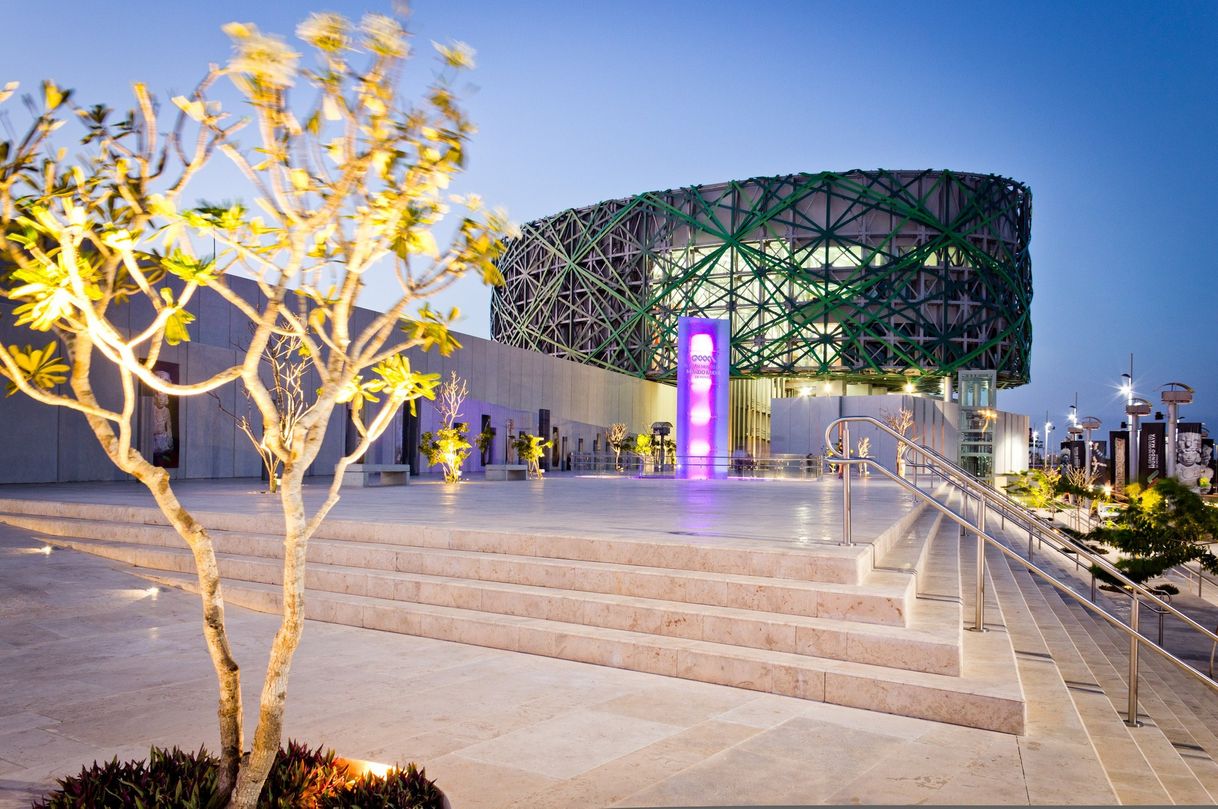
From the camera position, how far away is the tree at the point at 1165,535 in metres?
17.4

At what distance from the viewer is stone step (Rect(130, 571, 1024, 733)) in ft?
16.2

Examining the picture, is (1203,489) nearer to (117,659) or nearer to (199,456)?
(199,456)

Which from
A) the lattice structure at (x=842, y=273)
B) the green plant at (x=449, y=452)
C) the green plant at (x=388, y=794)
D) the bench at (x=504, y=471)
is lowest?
the green plant at (x=388, y=794)

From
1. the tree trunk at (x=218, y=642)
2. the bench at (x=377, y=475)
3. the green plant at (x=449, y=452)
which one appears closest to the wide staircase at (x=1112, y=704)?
the tree trunk at (x=218, y=642)

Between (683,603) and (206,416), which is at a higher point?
(206,416)

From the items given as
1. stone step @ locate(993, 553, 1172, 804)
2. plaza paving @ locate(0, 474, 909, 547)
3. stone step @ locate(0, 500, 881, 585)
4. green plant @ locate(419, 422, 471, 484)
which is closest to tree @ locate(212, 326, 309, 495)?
plaza paving @ locate(0, 474, 909, 547)

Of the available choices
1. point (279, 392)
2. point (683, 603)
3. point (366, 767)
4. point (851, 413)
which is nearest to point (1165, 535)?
point (683, 603)

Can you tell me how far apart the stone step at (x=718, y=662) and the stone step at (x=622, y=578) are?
0.50 metres

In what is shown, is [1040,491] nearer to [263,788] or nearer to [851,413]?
[851,413]

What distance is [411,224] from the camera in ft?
10.2

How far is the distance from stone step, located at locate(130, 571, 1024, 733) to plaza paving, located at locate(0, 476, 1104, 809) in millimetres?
117

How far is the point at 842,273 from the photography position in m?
57.8

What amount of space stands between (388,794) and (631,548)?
14.1 ft

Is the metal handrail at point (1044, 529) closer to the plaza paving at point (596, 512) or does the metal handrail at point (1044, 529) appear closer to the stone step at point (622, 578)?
the plaza paving at point (596, 512)
